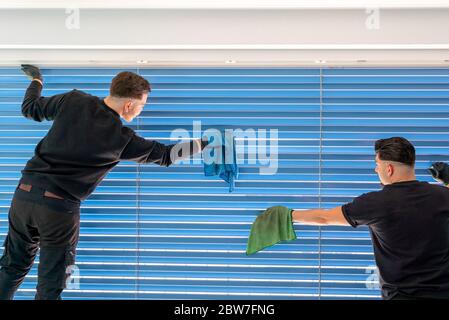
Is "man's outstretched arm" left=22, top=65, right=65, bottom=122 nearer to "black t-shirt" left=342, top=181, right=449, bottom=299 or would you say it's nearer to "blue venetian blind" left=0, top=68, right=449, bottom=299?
"blue venetian blind" left=0, top=68, right=449, bottom=299

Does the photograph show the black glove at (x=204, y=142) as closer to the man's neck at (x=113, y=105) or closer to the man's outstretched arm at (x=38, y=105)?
the man's neck at (x=113, y=105)

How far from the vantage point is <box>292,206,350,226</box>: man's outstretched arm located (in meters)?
2.70

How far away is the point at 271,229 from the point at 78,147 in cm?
140

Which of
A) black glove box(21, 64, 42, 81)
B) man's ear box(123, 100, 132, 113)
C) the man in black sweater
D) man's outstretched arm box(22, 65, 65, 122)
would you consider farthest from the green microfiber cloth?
black glove box(21, 64, 42, 81)

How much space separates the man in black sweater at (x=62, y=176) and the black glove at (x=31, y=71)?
2.10 feet

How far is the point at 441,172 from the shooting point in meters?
3.17

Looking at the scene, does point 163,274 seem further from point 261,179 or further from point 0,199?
point 0,199

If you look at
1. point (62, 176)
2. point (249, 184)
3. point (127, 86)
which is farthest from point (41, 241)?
point (249, 184)

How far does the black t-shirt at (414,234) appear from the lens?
8.04ft

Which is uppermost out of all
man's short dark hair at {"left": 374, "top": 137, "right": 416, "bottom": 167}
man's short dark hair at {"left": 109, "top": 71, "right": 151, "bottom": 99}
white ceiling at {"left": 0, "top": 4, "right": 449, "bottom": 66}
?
white ceiling at {"left": 0, "top": 4, "right": 449, "bottom": 66}

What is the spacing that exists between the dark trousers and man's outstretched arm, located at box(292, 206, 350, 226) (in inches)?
58.5
